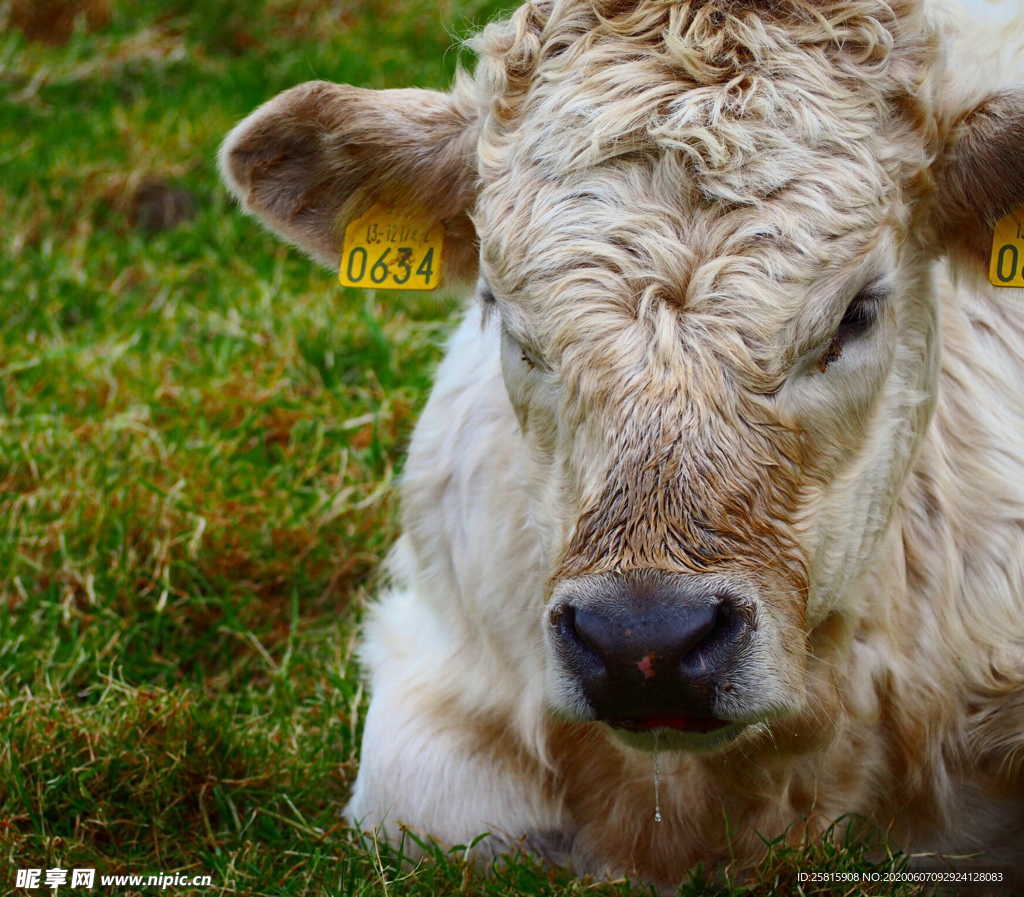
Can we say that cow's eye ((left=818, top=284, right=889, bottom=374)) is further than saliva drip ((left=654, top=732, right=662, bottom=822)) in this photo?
No

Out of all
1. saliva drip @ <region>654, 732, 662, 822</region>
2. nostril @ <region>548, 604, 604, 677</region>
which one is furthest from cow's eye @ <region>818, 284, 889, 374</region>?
saliva drip @ <region>654, 732, 662, 822</region>

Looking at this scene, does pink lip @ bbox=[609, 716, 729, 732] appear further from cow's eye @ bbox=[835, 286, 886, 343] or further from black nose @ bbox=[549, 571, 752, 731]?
cow's eye @ bbox=[835, 286, 886, 343]

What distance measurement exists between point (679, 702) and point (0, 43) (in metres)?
7.34

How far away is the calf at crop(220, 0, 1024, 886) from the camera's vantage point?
10.2 ft

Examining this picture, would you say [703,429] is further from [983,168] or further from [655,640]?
[983,168]

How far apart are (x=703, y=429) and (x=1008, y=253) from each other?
950 millimetres

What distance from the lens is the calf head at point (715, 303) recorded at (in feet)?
10.1

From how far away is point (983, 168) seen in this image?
138 inches

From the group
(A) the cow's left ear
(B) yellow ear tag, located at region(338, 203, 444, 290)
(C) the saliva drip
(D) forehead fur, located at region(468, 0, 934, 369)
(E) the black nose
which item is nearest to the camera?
(E) the black nose

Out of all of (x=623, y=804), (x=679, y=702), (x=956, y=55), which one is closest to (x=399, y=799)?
(x=623, y=804)

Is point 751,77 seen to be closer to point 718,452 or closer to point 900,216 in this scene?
point 900,216

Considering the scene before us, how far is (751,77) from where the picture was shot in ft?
11.1

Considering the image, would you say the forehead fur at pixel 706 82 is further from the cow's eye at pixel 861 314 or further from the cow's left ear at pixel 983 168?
the cow's eye at pixel 861 314

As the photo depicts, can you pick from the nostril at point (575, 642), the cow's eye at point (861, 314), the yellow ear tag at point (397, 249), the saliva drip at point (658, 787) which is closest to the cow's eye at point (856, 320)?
the cow's eye at point (861, 314)
